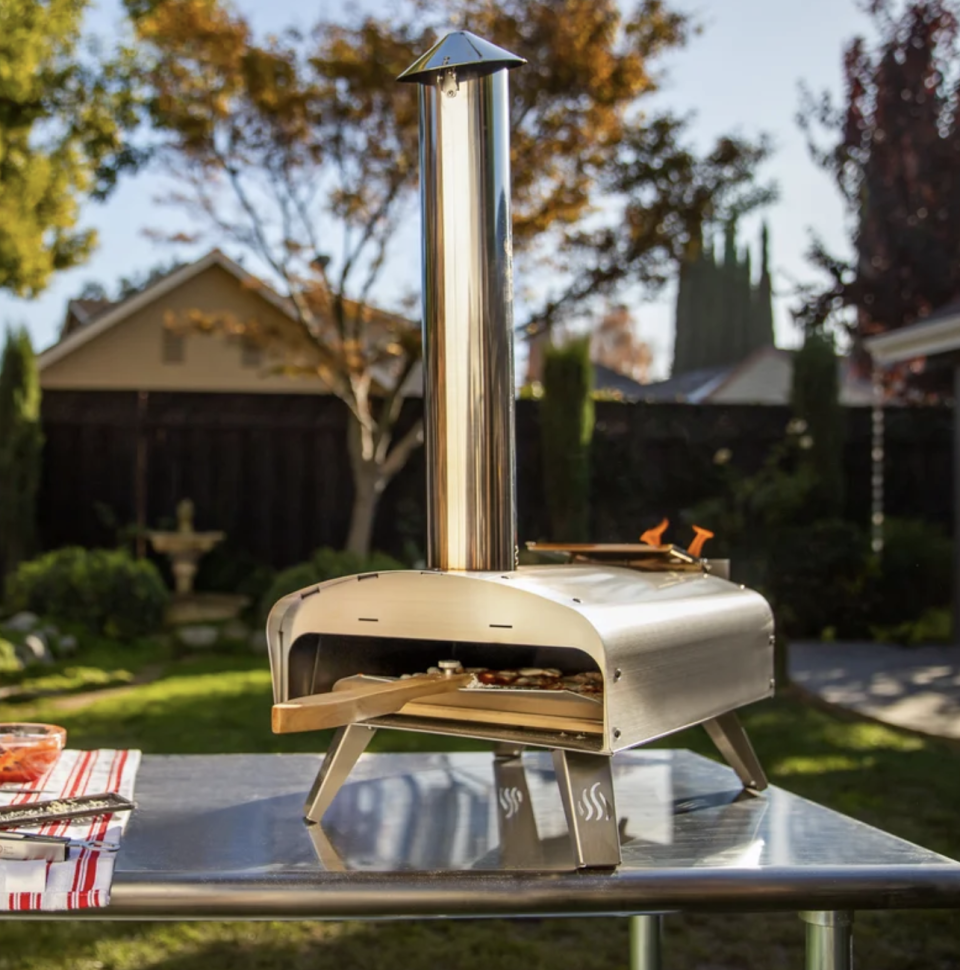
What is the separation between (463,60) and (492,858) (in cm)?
119

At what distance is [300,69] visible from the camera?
880 cm

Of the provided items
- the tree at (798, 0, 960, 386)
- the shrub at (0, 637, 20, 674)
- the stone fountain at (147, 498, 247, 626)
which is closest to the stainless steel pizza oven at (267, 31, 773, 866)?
the shrub at (0, 637, 20, 674)

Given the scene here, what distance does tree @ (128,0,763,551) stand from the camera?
8.66 metres

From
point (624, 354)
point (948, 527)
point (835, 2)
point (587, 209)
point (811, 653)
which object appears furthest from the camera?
point (624, 354)

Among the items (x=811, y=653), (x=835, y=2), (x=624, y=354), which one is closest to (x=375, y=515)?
(x=811, y=653)

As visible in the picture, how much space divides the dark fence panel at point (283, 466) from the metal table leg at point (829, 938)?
25.7 feet

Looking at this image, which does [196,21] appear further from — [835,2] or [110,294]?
[110,294]

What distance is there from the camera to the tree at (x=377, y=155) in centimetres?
866

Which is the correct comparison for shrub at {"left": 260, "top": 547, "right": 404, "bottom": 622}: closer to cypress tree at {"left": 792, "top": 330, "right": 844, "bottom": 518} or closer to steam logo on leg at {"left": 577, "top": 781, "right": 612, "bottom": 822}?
cypress tree at {"left": 792, "top": 330, "right": 844, "bottom": 518}

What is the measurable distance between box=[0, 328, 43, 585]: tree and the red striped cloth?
7799mm

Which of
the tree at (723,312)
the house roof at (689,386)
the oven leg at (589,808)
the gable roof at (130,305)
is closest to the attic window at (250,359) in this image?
the gable roof at (130,305)

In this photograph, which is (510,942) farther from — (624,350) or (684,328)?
(684,328)

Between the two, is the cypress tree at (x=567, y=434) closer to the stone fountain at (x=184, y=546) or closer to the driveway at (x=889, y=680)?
the driveway at (x=889, y=680)

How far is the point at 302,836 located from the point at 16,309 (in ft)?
28.6
